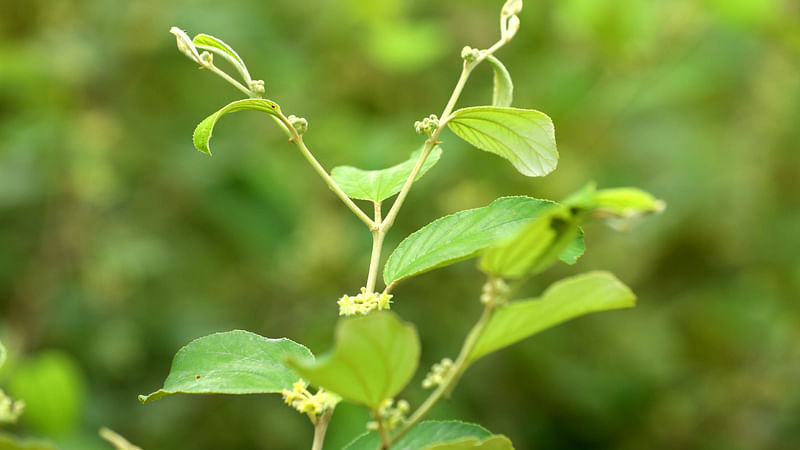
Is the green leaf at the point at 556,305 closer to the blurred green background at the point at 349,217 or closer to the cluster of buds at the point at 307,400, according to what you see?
the cluster of buds at the point at 307,400

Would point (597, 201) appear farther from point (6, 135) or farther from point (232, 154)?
point (6, 135)

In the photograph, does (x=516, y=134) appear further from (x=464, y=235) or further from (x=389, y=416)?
(x=389, y=416)

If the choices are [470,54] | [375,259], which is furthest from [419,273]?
[470,54]

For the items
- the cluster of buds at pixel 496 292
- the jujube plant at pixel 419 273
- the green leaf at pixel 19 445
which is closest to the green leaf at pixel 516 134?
the jujube plant at pixel 419 273

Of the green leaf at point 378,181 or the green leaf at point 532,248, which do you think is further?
the green leaf at point 378,181

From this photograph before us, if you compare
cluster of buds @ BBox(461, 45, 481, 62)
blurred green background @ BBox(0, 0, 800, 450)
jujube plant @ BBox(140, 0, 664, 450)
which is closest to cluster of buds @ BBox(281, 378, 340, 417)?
jujube plant @ BBox(140, 0, 664, 450)

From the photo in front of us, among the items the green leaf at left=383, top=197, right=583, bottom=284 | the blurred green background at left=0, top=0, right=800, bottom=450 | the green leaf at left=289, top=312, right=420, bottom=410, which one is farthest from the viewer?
the blurred green background at left=0, top=0, right=800, bottom=450

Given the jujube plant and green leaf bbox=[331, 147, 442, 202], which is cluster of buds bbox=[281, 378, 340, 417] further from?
green leaf bbox=[331, 147, 442, 202]
